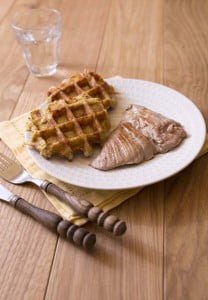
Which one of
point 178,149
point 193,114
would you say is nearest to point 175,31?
point 193,114

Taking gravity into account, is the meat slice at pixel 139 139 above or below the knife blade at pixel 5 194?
below

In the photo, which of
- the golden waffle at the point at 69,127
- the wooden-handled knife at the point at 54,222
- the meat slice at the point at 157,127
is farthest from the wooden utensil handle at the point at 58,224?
the meat slice at the point at 157,127

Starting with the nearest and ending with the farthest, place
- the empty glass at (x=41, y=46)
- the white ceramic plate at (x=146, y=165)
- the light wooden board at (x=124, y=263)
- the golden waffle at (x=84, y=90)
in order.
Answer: the light wooden board at (x=124, y=263), the white ceramic plate at (x=146, y=165), the golden waffle at (x=84, y=90), the empty glass at (x=41, y=46)

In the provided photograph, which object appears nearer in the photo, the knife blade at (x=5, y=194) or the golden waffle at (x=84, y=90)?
the knife blade at (x=5, y=194)

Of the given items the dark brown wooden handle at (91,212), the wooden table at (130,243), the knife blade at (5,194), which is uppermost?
the knife blade at (5,194)

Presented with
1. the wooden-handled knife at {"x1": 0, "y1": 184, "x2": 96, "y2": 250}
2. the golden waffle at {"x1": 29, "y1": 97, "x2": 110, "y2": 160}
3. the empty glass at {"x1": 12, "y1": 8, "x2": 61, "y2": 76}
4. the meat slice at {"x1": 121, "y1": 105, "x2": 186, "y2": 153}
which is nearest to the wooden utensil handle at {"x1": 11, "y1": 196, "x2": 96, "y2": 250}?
the wooden-handled knife at {"x1": 0, "y1": 184, "x2": 96, "y2": 250}

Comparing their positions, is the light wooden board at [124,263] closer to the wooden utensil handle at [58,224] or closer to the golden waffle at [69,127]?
the wooden utensil handle at [58,224]

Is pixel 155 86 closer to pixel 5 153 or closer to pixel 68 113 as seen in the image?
pixel 68 113
